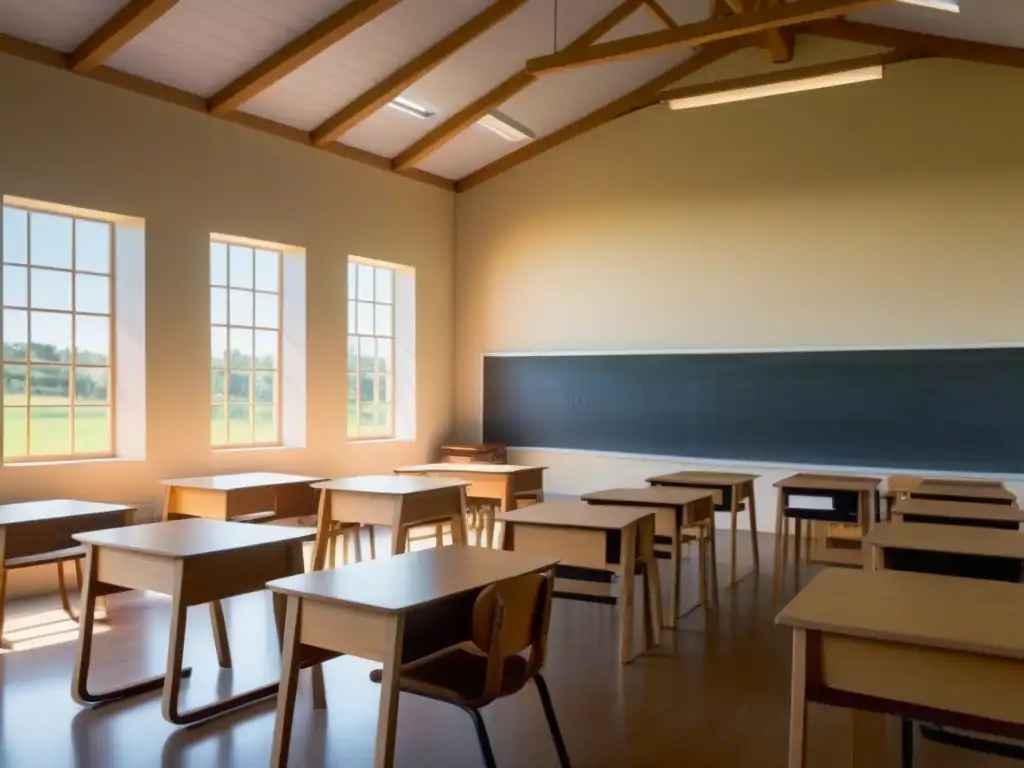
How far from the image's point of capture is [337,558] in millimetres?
6133

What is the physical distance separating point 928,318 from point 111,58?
6.21 metres

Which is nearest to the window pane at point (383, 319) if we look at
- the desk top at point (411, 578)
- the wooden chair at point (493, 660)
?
the desk top at point (411, 578)

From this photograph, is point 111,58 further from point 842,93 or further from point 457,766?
point 842,93

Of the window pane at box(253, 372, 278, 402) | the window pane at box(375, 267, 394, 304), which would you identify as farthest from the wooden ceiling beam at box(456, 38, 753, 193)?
the window pane at box(253, 372, 278, 402)

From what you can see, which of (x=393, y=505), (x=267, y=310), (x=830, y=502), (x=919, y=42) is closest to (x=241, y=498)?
(x=393, y=505)

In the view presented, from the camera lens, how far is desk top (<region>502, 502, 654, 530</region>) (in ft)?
12.2

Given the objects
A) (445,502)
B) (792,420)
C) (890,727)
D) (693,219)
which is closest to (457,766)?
(890,727)

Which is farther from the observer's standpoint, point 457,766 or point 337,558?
point 337,558

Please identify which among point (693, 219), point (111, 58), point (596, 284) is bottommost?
point (596, 284)

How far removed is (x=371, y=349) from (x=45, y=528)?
447 cm

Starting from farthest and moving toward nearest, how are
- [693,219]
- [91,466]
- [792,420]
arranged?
[693,219] → [792,420] → [91,466]

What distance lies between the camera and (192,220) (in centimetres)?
632

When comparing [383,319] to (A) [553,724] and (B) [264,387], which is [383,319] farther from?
(A) [553,724]

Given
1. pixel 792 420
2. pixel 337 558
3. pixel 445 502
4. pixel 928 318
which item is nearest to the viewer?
pixel 445 502
